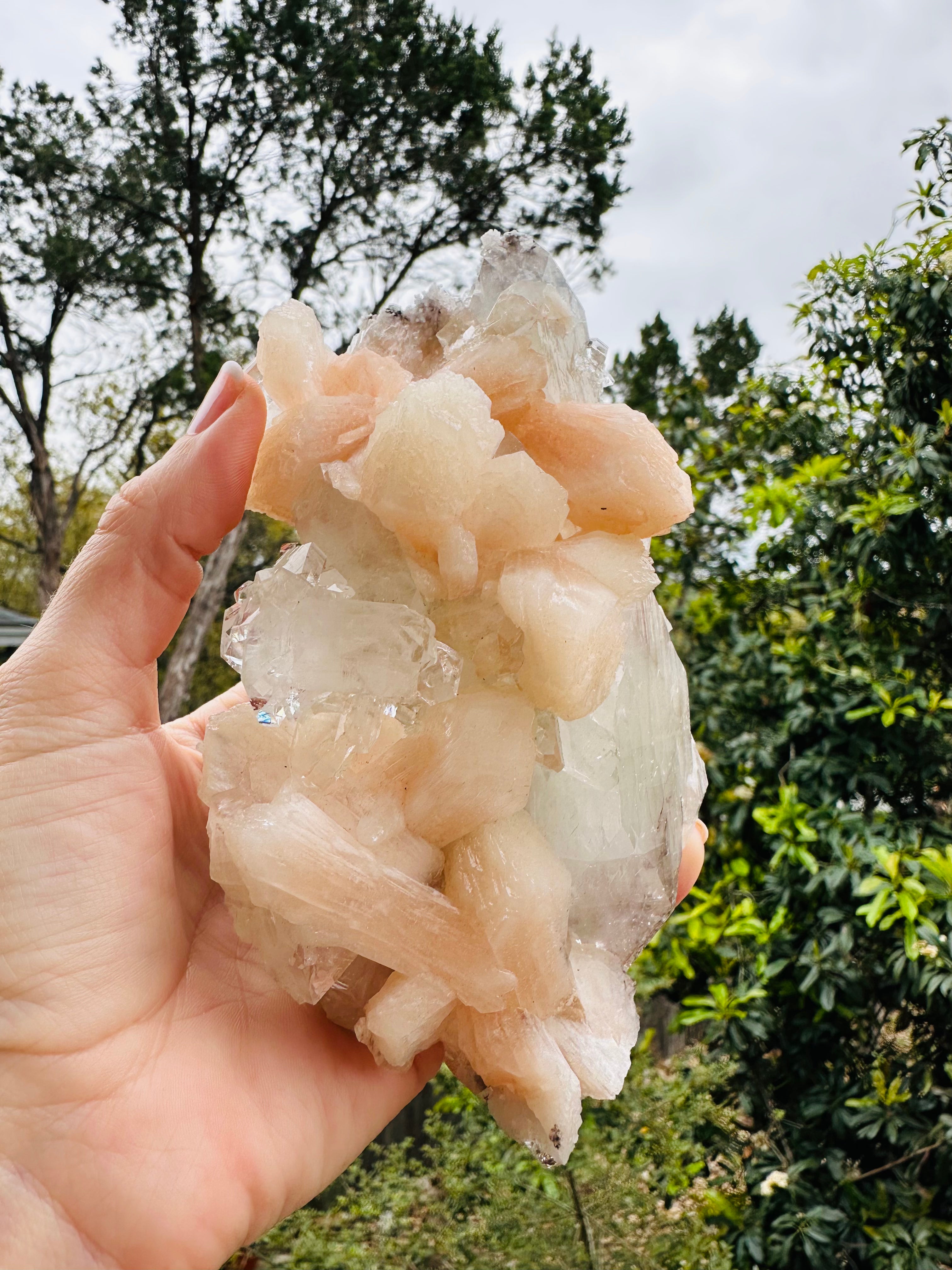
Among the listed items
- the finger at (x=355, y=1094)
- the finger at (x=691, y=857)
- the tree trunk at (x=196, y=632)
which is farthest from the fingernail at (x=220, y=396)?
the tree trunk at (x=196, y=632)

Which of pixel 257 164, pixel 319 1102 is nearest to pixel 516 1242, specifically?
pixel 319 1102

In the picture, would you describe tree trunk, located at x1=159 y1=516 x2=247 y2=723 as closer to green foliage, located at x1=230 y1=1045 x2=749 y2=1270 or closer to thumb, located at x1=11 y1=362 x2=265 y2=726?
green foliage, located at x1=230 y1=1045 x2=749 y2=1270

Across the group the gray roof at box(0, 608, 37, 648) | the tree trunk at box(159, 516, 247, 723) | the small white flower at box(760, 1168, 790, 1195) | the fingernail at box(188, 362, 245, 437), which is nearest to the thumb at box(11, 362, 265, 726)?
the fingernail at box(188, 362, 245, 437)

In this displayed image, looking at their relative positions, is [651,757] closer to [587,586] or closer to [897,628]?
[587,586]

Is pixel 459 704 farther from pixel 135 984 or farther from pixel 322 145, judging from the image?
pixel 322 145

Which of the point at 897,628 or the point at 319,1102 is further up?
the point at 897,628

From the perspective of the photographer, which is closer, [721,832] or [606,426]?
[606,426]

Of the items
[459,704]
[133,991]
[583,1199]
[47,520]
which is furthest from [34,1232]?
[47,520]
